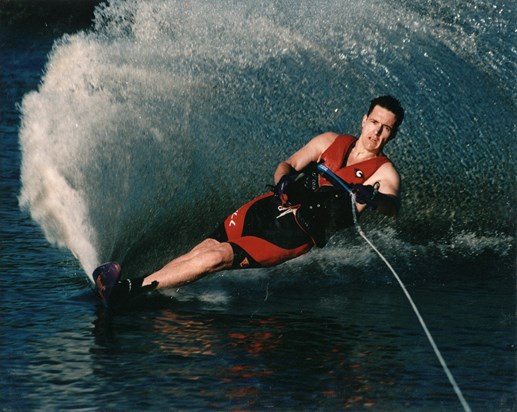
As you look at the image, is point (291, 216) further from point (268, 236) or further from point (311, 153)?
point (311, 153)

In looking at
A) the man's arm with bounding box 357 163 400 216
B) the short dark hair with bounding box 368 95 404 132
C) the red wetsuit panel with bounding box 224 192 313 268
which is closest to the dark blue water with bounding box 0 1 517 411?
the red wetsuit panel with bounding box 224 192 313 268

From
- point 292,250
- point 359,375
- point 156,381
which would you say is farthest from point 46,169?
point 359,375

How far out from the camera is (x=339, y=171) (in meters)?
6.51

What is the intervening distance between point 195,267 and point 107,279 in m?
0.54

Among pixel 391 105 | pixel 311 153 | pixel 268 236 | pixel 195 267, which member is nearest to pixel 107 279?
pixel 195 267

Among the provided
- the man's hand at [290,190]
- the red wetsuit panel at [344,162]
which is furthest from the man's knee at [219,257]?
the red wetsuit panel at [344,162]

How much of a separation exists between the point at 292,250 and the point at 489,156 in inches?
140

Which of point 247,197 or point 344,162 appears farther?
point 247,197

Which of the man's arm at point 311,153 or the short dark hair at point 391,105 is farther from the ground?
the short dark hair at point 391,105

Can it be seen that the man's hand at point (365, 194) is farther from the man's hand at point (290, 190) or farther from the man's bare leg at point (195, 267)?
the man's bare leg at point (195, 267)

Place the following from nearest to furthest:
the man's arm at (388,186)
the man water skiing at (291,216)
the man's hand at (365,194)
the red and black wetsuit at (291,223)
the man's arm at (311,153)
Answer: the man's hand at (365,194) → the man's arm at (388,186) → the man water skiing at (291,216) → the red and black wetsuit at (291,223) → the man's arm at (311,153)

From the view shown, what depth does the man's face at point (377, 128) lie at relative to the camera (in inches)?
252

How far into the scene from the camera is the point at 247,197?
845 cm

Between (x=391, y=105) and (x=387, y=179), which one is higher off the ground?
(x=391, y=105)
